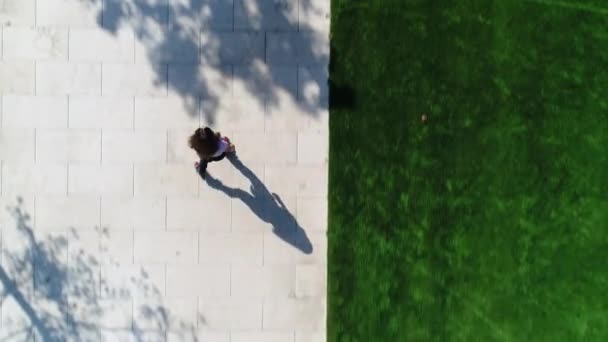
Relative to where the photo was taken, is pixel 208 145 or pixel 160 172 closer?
pixel 208 145

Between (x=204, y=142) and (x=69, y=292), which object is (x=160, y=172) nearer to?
(x=204, y=142)

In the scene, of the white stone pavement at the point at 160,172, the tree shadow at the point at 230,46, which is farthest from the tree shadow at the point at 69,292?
the tree shadow at the point at 230,46

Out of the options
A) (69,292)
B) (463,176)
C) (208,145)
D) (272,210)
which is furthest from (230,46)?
(69,292)

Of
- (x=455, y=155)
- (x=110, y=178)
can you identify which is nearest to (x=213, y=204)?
(x=110, y=178)

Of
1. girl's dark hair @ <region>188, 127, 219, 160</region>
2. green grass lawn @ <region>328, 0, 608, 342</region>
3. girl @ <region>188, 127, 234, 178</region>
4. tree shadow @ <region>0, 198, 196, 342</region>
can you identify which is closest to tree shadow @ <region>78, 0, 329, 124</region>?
green grass lawn @ <region>328, 0, 608, 342</region>

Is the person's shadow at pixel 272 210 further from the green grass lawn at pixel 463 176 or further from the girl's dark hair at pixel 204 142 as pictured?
the girl's dark hair at pixel 204 142

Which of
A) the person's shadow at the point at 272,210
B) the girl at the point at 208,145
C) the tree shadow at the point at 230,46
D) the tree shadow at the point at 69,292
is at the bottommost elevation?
the tree shadow at the point at 69,292
